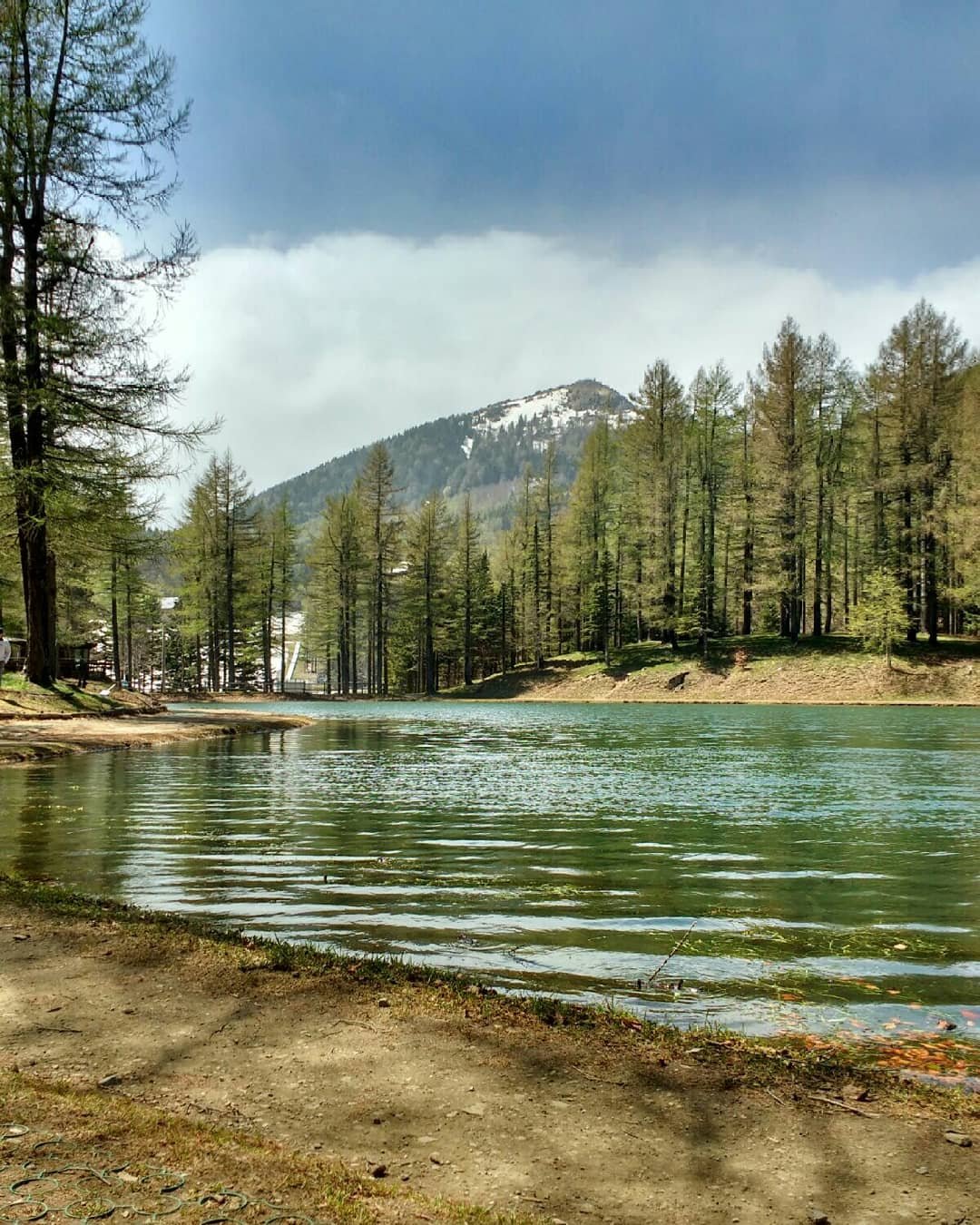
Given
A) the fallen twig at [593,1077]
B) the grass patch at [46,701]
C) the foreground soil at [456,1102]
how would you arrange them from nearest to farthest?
1. the foreground soil at [456,1102]
2. the fallen twig at [593,1077]
3. the grass patch at [46,701]

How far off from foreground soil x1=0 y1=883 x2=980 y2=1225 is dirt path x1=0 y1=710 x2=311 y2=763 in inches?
621

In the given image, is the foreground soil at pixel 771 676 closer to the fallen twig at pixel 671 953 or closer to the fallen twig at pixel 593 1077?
the fallen twig at pixel 671 953

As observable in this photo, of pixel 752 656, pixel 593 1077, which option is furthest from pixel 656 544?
pixel 593 1077

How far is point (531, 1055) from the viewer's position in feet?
13.0

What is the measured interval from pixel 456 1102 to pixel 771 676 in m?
47.3

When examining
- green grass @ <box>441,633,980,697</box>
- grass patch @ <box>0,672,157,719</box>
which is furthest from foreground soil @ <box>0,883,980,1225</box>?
Result: green grass @ <box>441,633,980,697</box>

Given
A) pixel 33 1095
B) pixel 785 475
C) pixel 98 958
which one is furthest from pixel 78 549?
pixel 785 475

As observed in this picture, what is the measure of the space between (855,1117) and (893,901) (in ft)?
15.6

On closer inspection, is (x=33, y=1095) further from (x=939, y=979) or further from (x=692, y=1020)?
(x=939, y=979)

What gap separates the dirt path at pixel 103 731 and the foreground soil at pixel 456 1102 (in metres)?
15.8

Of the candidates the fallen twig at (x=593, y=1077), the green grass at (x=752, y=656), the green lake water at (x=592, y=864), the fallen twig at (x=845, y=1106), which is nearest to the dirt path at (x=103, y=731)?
the green lake water at (x=592, y=864)

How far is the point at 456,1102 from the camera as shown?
3533 mm

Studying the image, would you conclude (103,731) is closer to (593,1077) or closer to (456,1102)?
(456,1102)

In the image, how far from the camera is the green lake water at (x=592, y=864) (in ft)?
18.4
